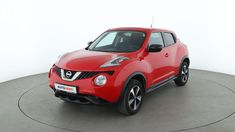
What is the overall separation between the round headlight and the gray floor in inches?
26.0

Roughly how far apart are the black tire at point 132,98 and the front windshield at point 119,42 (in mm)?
673

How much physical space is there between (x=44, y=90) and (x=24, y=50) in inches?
76.2

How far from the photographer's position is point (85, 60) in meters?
3.76

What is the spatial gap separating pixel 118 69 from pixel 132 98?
2.12 feet

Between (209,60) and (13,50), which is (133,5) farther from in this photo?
(13,50)

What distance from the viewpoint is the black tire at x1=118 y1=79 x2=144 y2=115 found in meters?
3.64

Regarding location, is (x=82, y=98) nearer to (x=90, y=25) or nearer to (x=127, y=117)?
(x=127, y=117)

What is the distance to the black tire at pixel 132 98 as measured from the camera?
3643 mm

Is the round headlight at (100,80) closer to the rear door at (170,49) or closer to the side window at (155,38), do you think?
the side window at (155,38)

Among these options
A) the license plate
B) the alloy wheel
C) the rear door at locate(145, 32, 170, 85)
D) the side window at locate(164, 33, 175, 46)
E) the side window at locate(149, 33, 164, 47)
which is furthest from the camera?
the alloy wheel

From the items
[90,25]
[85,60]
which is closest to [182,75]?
[85,60]

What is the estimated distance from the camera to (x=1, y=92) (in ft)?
17.2

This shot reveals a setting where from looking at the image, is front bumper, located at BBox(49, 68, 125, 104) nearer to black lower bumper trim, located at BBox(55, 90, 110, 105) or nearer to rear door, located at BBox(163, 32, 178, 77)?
black lower bumper trim, located at BBox(55, 90, 110, 105)

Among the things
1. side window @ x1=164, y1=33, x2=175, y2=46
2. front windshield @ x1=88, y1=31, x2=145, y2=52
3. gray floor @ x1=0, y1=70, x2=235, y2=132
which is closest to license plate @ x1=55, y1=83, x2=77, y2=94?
gray floor @ x1=0, y1=70, x2=235, y2=132
